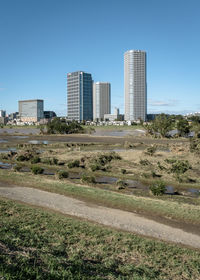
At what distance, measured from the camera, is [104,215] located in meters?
16.3

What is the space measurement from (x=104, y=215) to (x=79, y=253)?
541cm

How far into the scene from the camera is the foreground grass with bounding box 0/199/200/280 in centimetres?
823

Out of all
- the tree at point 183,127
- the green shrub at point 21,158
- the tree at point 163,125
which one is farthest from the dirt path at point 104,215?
the tree at point 183,127

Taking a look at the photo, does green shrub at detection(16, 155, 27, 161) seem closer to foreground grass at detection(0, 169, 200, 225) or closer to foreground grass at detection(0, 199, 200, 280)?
foreground grass at detection(0, 169, 200, 225)

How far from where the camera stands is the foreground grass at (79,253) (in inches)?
324

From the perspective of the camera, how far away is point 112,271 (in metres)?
9.52

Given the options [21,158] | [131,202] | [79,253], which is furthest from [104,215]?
[21,158]

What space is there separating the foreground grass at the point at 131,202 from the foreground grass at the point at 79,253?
4.04 meters

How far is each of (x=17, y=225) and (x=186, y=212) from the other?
362 inches

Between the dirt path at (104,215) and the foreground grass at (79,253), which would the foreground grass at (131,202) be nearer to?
the dirt path at (104,215)

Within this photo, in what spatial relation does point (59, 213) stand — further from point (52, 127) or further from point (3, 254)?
point (52, 127)

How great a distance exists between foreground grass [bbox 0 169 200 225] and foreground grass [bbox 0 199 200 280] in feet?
13.3

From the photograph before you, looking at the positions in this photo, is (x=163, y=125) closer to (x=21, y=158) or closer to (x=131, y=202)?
(x=21, y=158)

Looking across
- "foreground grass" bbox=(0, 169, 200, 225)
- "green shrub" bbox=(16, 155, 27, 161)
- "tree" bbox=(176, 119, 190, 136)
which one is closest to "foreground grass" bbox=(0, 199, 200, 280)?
"foreground grass" bbox=(0, 169, 200, 225)
